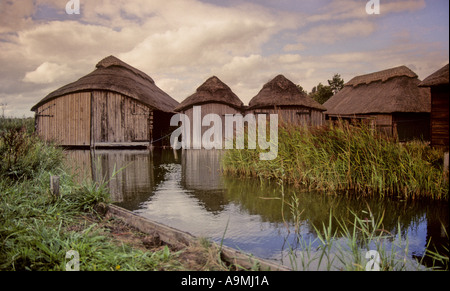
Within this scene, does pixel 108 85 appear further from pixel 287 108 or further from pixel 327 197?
pixel 327 197

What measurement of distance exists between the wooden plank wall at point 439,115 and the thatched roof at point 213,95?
13.2 meters

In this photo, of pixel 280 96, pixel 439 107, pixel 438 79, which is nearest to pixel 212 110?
pixel 280 96

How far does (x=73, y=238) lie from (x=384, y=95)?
956 inches

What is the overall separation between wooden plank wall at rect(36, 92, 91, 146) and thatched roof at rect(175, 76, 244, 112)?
6.50 m

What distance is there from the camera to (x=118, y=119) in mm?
23969

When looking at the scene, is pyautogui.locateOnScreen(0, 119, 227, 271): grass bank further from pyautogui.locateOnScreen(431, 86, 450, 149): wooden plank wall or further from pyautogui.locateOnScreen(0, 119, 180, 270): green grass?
pyautogui.locateOnScreen(431, 86, 450, 149): wooden plank wall

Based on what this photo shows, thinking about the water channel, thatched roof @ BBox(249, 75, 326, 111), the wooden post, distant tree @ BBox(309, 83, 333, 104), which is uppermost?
distant tree @ BBox(309, 83, 333, 104)

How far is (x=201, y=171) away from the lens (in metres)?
12.5

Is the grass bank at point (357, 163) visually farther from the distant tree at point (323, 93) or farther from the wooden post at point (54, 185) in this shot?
the distant tree at point (323, 93)

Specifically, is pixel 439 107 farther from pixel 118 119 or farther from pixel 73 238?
pixel 118 119

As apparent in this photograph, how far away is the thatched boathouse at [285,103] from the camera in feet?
78.8

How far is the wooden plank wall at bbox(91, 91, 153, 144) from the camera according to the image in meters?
23.9

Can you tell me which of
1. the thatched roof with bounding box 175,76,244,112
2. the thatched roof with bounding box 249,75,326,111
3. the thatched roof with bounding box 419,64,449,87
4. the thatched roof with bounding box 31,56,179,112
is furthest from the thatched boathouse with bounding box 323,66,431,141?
the thatched roof with bounding box 31,56,179,112
